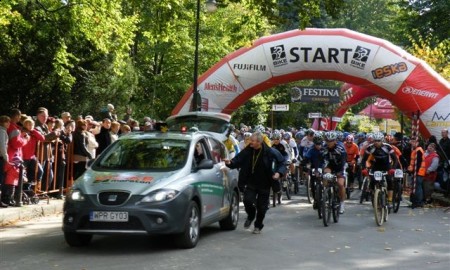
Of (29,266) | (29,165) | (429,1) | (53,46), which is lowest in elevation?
(29,266)

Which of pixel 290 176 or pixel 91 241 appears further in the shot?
pixel 290 176

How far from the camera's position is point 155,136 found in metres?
11.1

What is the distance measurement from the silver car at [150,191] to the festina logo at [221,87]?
11989 mm

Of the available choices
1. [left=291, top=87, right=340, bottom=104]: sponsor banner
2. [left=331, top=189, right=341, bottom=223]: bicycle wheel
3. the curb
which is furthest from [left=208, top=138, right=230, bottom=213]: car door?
[left=291, top=87, right=340, bottom=104]: sponsor banner

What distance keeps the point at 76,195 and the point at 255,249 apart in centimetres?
261

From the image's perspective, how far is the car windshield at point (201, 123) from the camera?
63.6 feet

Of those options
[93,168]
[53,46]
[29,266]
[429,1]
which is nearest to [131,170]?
[93,168]

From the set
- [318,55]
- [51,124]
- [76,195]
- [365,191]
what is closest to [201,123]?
[365,191]

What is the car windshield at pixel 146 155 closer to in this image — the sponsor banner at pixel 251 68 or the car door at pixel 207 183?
the car door at pixel 207 183

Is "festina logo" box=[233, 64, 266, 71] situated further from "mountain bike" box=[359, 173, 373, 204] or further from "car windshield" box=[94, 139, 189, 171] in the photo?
"car windshield" box=[94, 139, 189, 171]

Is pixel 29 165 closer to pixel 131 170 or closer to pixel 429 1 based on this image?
pixel 131 170

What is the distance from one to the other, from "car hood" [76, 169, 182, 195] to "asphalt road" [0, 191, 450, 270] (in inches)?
33.6

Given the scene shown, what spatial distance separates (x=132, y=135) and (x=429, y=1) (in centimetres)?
2431

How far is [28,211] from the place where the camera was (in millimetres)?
13039
